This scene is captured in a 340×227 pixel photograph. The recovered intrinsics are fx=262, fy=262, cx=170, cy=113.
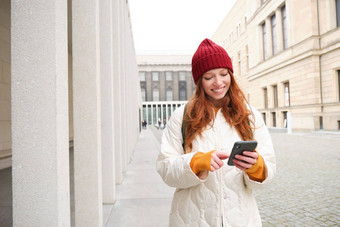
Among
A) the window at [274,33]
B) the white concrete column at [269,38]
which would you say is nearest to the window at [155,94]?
the white concrete column at [269,38]

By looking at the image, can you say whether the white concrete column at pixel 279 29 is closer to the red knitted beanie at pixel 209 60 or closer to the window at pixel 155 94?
the red knitted beanie at pixel 209 60

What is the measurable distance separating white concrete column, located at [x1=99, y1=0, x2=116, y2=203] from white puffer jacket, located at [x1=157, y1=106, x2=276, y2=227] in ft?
9.10

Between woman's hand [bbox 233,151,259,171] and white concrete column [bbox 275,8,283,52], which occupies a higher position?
white concrete column [bbox 275,8,283,52]

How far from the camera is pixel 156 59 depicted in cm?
6462

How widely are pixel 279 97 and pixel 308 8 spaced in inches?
347

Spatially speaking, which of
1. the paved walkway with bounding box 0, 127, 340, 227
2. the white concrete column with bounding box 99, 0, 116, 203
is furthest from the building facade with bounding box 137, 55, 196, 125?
the white concrete column with bounding box 99, 0, 116, 203

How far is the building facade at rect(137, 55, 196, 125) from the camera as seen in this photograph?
64.3m

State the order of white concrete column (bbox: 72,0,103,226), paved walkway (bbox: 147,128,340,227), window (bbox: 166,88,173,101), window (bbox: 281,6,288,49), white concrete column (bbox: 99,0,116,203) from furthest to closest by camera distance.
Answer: window (bbox: 166,88,173,101)
window (bbox: 281,6,288,49)
white concrete column (bbox: 99,0,116,203)
paved walkway (bbox: 147,128,340,227)
white concrete column (bbox: 72,0,103,226)

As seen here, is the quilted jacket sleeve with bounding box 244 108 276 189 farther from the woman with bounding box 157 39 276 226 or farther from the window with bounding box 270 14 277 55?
the window with bounding box 270 14 277 55

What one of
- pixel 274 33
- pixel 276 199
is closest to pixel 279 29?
pixel 274 33

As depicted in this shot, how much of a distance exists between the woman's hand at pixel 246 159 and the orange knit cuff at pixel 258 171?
0.16 feet

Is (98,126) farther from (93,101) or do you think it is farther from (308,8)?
(308,8)

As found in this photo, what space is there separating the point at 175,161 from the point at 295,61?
25.5 m

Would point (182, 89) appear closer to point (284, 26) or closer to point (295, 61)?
point (284, 26)
